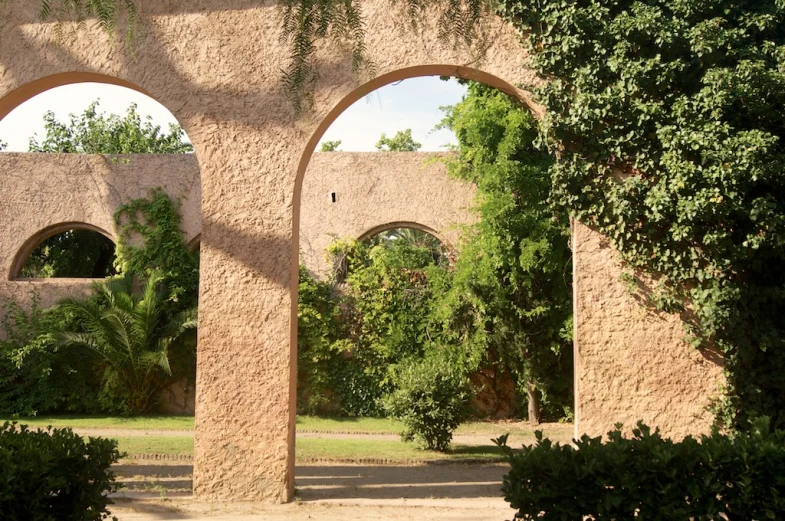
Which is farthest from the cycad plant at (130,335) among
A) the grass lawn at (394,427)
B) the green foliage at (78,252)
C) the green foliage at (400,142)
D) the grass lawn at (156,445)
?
the green foliage at (400,142)

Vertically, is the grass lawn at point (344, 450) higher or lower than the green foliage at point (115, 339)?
lower

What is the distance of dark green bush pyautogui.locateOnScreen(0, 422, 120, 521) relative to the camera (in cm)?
344

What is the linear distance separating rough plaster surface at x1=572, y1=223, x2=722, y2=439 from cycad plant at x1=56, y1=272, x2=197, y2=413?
808cm

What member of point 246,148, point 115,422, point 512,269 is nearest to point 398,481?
point 246,148

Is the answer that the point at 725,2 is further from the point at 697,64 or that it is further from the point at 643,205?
the point at 643,205

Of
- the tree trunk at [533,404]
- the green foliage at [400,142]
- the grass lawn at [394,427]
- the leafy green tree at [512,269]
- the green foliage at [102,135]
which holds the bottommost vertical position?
the grass lawn at [394,427]

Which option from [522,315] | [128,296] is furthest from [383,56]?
[128,296]

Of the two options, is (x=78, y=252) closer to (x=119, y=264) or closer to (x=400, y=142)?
(x=119, y=264)

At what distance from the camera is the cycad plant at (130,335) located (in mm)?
12117

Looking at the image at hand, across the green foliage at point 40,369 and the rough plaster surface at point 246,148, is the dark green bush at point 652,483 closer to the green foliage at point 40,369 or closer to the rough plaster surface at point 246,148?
the rough plaster surface at point 246,148

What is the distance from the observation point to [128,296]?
40.3 feet

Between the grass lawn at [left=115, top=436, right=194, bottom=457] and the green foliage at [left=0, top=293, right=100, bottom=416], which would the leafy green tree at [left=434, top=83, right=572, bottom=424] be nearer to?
the grass lawn at [left=115, top=436, right=194, bottom=457]

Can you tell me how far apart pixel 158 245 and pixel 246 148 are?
736 cm

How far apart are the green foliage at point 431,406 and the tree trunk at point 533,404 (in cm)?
256
